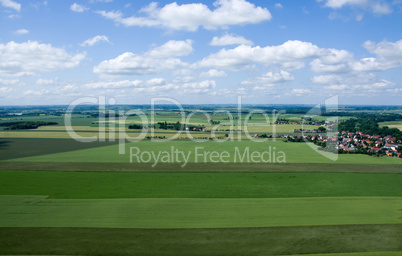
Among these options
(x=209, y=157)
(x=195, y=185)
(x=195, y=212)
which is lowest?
(x=195, y=212)

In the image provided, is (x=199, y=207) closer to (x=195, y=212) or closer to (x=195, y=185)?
(x=195, y=212)

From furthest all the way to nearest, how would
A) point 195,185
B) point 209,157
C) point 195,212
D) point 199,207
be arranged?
point 209,157 < point 195,185 < point 199,207 < point 195,212

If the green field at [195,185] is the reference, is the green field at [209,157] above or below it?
above

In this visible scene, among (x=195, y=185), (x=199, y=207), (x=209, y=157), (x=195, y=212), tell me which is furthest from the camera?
(x=209, y=157)

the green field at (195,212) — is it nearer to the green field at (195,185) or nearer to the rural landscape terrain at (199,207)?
the rural landscape terrain at (199,207)

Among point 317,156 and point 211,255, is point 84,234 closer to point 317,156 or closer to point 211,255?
point 211,255

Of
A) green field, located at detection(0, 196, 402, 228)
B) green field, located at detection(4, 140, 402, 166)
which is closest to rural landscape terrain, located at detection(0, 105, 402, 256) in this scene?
green field, located at detection(0, 196, 402, 228)

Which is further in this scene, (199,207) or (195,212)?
(199,207)

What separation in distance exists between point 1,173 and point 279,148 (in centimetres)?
3828

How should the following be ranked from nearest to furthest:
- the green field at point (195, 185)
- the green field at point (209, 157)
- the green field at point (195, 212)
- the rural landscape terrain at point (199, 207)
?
the rural landscape terrain at point (199, 207)
the green field at point (195, 212)
the green field at point (195, 185)
the green field at point (209, 157)

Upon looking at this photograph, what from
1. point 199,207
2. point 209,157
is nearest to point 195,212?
point 199,207

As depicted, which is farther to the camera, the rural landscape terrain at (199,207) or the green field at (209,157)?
the green field at (209,157)

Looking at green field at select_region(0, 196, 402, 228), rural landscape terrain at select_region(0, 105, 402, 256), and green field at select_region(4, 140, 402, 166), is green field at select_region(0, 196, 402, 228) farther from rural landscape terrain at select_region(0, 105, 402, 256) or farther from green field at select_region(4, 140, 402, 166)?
green field at select_region(4, 140, 402, 166)

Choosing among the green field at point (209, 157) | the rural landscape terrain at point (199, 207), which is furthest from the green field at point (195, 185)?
the green field at point (209, 157)
